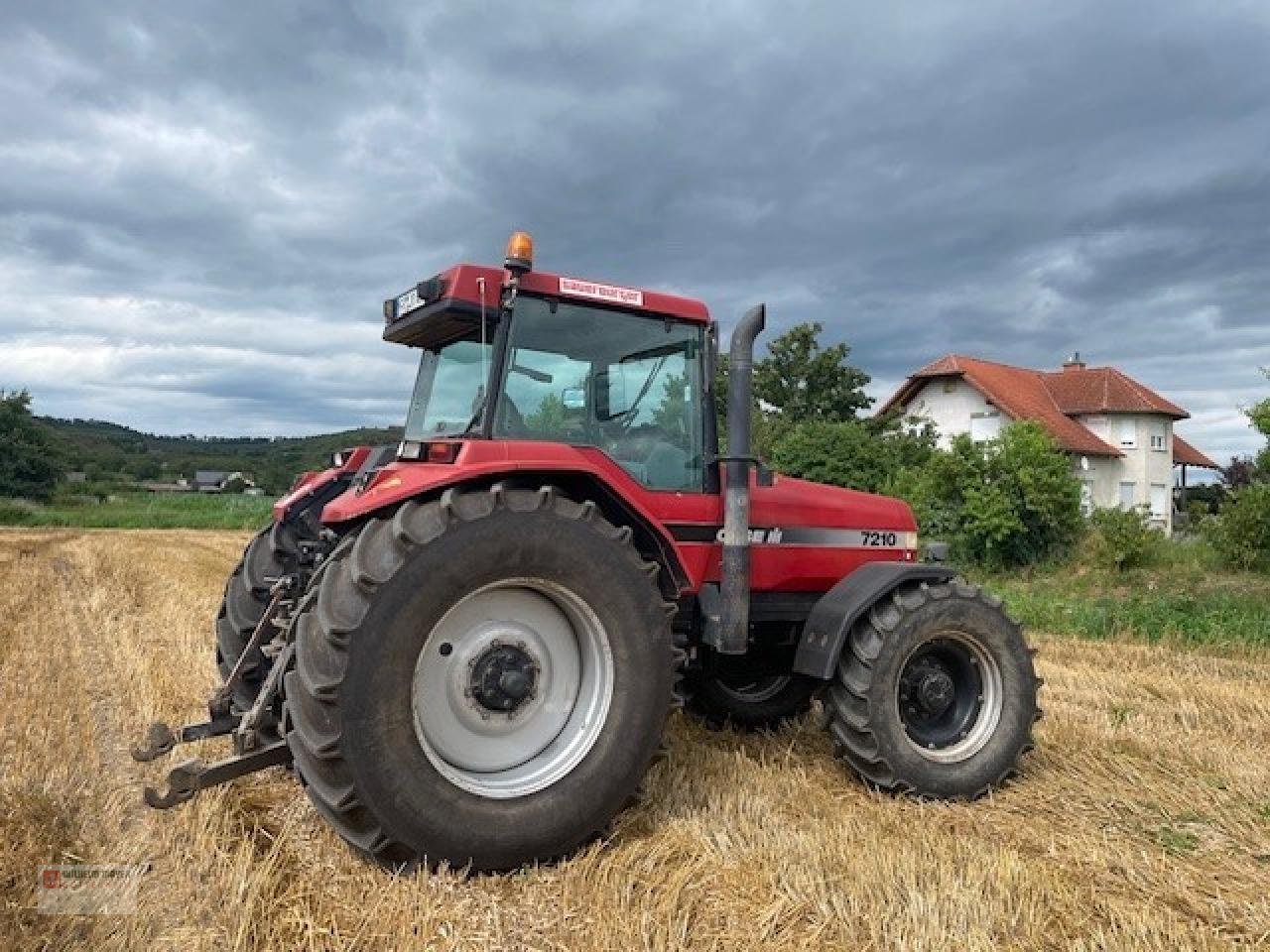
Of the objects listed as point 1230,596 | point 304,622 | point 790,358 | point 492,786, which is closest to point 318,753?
point 304,622

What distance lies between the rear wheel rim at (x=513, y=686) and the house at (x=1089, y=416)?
105 ft

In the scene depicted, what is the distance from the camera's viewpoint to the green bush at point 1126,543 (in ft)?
51.3

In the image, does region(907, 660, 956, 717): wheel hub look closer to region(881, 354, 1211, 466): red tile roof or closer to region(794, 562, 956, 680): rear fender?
region(794, 562, 956, 680): rear fender

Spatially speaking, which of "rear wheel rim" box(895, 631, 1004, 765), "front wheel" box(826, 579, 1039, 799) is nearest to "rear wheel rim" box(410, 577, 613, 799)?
"front wheel" box(826, 579, 1039, 799)

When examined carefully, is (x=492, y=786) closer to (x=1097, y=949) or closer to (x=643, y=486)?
(x=643, y=486)

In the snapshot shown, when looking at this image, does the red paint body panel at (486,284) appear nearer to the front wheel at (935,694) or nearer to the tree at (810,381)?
the front wheel at (935,694)

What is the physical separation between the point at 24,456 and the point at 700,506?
55932 millimetres

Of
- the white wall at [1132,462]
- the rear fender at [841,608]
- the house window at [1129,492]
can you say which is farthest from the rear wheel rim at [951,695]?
the house window at [1129,492]

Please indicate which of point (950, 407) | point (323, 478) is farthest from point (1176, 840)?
point (950, 407)

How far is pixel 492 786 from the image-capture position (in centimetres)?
354

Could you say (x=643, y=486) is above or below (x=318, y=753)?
above

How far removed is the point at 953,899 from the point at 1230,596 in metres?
11.7

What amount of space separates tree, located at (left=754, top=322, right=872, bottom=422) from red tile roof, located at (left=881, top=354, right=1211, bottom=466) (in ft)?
7.25

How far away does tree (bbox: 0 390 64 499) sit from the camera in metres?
49.5
